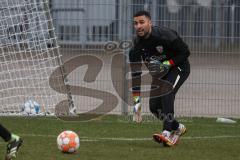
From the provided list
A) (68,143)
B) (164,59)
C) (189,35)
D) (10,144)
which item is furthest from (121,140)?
(189,35)

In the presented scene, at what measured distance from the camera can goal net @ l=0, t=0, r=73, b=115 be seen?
44.0 feet

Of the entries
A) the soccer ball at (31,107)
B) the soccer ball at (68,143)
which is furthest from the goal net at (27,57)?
the soccer ball at (68,143)

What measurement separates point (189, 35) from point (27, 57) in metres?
3.23

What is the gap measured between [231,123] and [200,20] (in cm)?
216

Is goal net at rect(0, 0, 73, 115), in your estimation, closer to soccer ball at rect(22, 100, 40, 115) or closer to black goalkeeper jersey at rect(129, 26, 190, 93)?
soccer ball at rect(22, 100, 40, 115)

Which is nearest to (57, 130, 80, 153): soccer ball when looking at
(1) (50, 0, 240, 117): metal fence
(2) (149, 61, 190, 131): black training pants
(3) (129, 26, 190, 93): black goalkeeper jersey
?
(2) (149, 61, 190, 131): black training pants

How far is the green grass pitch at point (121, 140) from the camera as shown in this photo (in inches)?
358

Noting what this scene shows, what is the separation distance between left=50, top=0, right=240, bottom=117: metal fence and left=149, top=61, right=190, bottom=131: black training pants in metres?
3.65

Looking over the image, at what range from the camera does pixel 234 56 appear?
1416 centimetres

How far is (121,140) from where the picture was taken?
10734mm

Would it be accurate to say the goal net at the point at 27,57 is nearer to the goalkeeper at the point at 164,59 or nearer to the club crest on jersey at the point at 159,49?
the goalkeeper at the point at 164,59

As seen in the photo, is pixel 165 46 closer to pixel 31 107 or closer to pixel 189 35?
pixel 189 35

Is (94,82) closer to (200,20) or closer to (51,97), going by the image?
(51,97)

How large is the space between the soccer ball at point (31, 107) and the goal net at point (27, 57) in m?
0.11
